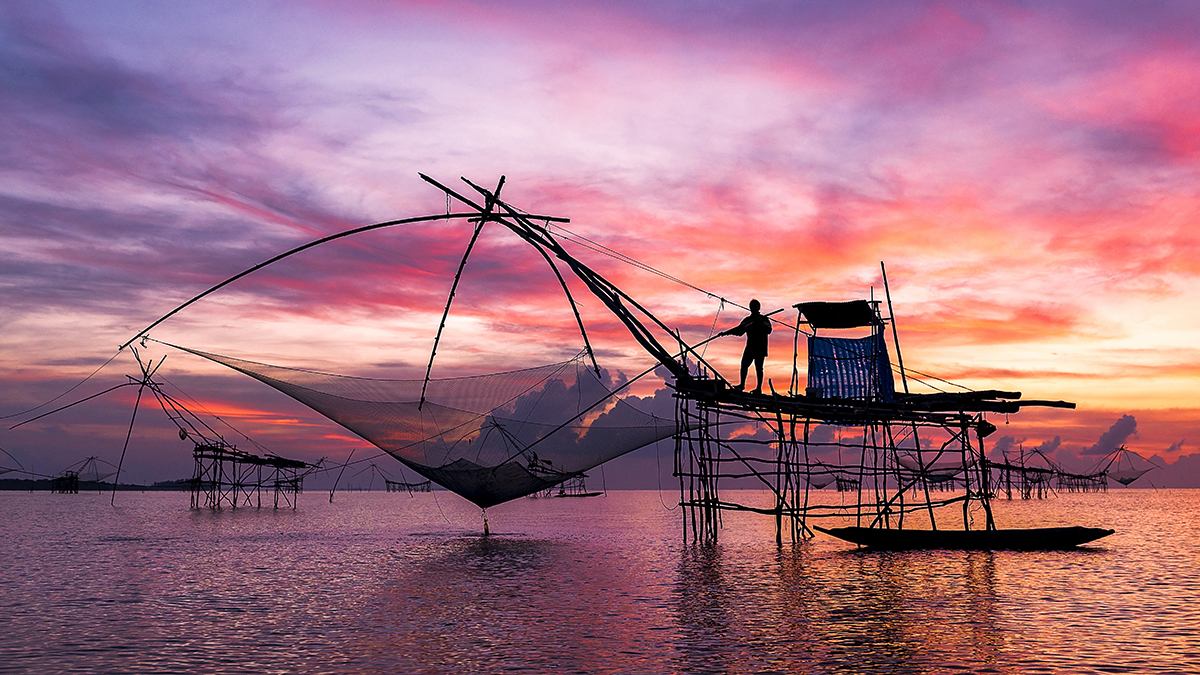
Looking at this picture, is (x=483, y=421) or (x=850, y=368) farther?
(x=483, y=421)

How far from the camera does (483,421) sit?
23750mm

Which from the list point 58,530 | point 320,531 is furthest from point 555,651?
point 58,530

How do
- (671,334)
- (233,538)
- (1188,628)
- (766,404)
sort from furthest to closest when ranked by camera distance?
(233,538) → (766,404) → (671,334) → (1188,628)

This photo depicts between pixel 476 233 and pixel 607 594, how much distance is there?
6436mm

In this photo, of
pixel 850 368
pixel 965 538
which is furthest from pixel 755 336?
pixel 965 538

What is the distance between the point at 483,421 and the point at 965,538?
11944 millimetres

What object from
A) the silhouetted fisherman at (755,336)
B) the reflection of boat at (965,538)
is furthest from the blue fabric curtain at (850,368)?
the reflection of boat at (965,538)

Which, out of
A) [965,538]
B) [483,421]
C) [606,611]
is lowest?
[606,611]

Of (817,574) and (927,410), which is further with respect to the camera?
(927,410)

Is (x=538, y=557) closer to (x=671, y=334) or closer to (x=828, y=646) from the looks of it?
(x=671, y=334)

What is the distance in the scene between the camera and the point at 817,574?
54.5 ft

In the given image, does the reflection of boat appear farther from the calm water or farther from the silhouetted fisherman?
the silhouetted fisherman

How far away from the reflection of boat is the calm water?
359 millimetres

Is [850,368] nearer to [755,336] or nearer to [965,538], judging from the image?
[755,336]
